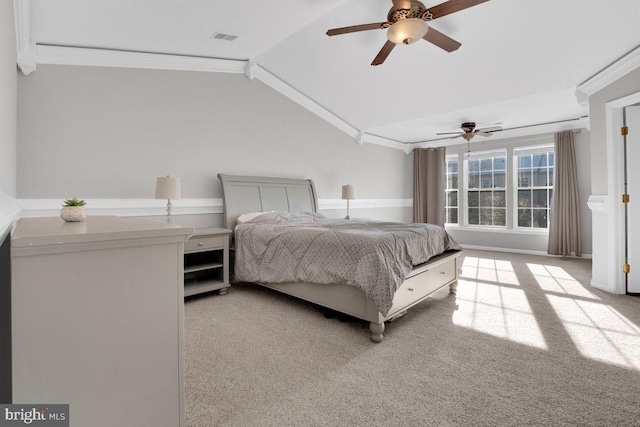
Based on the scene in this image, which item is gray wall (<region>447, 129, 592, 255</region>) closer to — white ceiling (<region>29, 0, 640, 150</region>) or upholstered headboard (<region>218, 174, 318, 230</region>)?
white ceiling (<region>29, 0, 640, 150</region>)

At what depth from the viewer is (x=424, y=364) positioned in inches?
79.1

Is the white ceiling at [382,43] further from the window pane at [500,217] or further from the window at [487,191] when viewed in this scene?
the window pane at [500,217]

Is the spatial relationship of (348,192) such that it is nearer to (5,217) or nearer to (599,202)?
(599,202)

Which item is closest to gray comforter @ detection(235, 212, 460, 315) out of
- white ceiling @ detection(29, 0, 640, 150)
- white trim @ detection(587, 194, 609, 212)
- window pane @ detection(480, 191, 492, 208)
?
white trim @ detection(587, 194, 609, 212)

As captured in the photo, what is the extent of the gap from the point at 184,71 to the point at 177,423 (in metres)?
3.88

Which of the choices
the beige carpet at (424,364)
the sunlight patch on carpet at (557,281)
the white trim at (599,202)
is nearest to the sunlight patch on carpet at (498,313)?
the beige carpet at (424,364)

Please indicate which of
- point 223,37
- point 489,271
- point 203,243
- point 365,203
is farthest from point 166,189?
point 489,271

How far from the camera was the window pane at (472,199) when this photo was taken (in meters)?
7.16

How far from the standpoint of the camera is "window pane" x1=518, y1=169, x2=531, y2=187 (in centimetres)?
643

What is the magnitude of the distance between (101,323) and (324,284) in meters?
1.86

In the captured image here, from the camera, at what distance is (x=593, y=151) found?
3.90m

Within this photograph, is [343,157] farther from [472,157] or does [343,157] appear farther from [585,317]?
[585,317]

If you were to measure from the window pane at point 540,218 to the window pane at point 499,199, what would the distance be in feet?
1.95

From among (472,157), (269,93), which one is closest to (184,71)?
(269,93)
